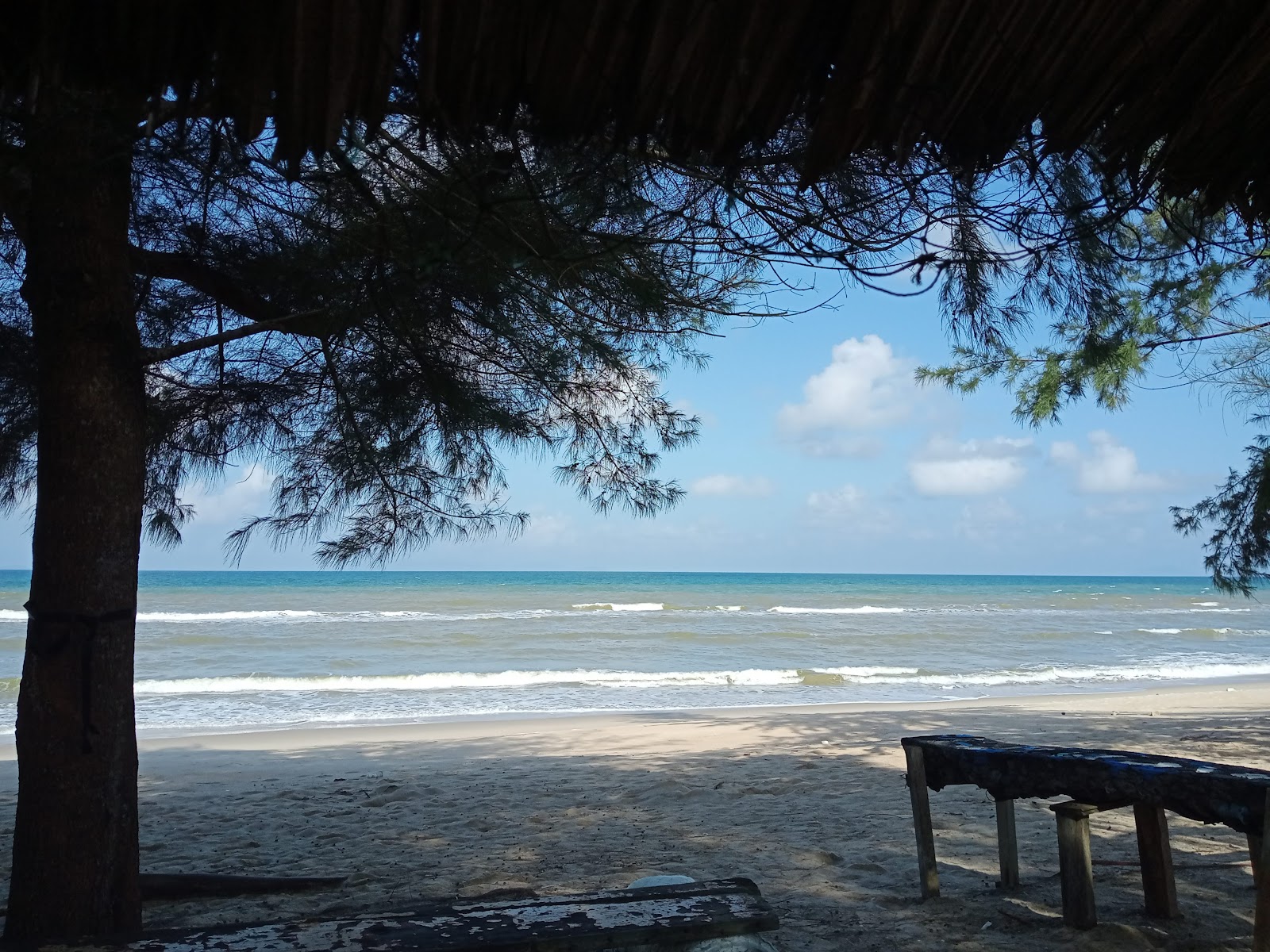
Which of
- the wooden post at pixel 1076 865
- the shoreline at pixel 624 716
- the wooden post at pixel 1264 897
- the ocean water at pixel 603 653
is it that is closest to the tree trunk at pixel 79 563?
the wooden post at pixel 1076 865

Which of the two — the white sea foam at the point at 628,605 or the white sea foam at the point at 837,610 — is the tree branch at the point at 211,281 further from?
the white sea foam at the point at 837,610

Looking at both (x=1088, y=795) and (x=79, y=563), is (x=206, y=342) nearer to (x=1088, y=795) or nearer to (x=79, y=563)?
(x=79, y=563)

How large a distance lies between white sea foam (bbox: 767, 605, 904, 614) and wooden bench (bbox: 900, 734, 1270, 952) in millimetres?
25315

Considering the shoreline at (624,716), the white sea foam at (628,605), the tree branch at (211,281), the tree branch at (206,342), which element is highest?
the tree branch at (211,281)

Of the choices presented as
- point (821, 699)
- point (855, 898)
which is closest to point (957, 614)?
point (821, 699)

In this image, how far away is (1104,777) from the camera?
293cm

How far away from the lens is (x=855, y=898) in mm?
3666

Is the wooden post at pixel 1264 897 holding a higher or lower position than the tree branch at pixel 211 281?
lower

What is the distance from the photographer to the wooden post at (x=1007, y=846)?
3.58 metres

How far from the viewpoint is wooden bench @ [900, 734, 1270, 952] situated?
8.61 ft

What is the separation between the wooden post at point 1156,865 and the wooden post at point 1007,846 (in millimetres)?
444

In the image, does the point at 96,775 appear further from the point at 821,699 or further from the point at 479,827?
the point at 821,699

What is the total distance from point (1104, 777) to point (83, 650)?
2.87m

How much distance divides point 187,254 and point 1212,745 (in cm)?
728
